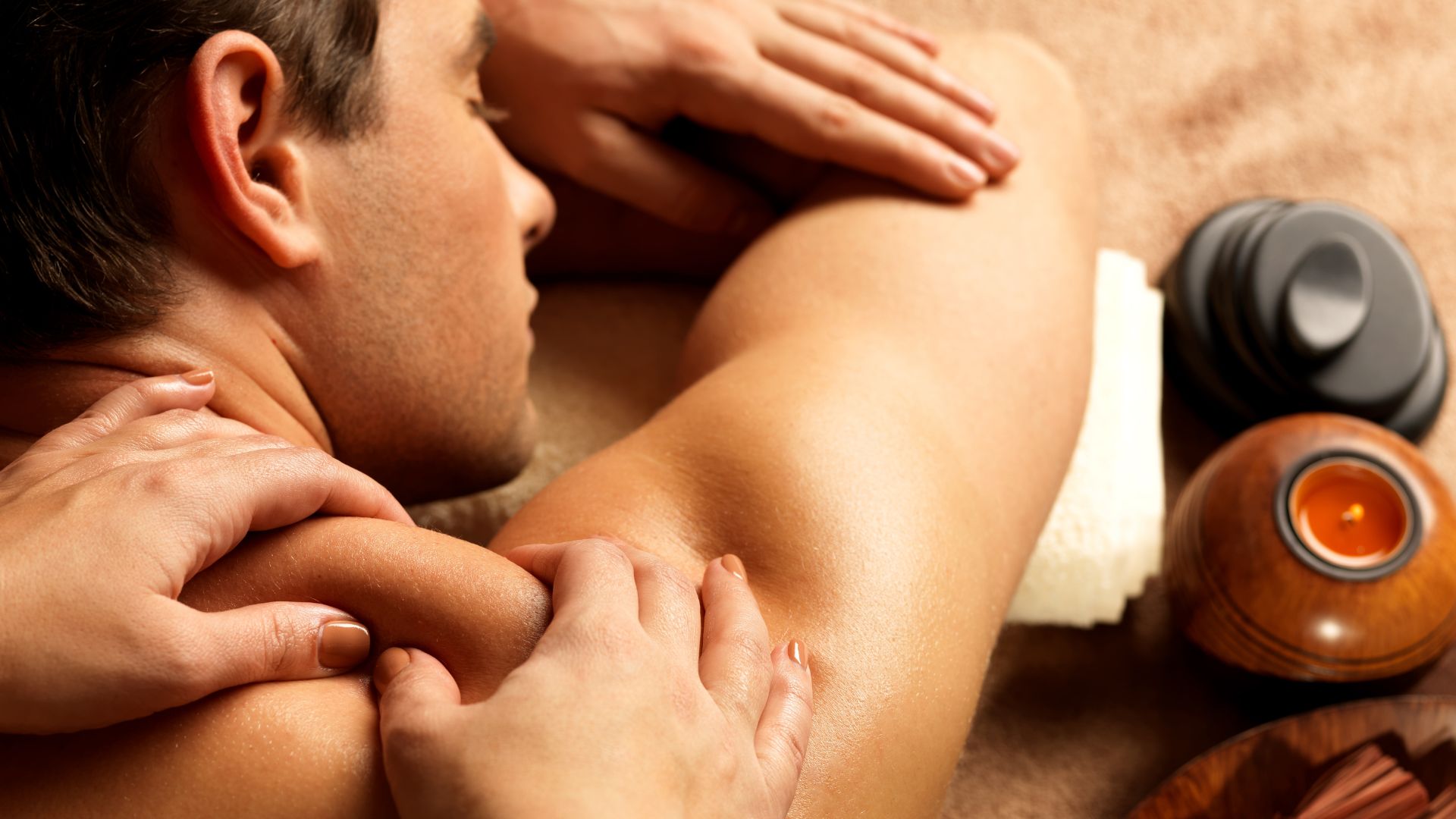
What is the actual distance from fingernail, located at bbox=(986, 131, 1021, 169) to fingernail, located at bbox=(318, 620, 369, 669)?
0.68m

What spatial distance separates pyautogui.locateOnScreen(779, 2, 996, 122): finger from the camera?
3.60 feet

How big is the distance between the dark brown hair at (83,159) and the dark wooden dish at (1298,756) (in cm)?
91

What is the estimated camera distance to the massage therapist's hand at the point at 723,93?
1.06m

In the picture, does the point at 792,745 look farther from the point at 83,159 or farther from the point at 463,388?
the point at 83,159

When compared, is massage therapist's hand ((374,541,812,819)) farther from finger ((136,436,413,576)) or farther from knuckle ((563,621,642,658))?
finger ((136,436,413,576))

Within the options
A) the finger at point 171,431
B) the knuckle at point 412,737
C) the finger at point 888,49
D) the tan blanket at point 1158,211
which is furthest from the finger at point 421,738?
the finger at point 888,49

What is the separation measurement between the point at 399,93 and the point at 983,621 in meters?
0.58

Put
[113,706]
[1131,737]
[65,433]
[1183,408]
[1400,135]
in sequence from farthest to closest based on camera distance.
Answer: [1400,135]
[1183,408]
[1131,737]
[65,433]
[113,706]

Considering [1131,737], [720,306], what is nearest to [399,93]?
[720,306]

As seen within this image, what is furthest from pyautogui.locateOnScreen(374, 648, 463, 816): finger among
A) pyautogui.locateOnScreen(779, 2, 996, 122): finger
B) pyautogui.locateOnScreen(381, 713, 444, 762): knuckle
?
pyautogui.locateOnScreen(779, 2, 996, 122): finger

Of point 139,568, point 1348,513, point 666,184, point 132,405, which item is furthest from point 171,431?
point 1348,513

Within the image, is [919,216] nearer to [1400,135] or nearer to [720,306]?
[720,306]

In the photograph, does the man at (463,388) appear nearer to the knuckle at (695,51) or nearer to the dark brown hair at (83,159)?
the dark brown hair at (83,159)

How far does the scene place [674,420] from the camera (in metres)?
0.87
